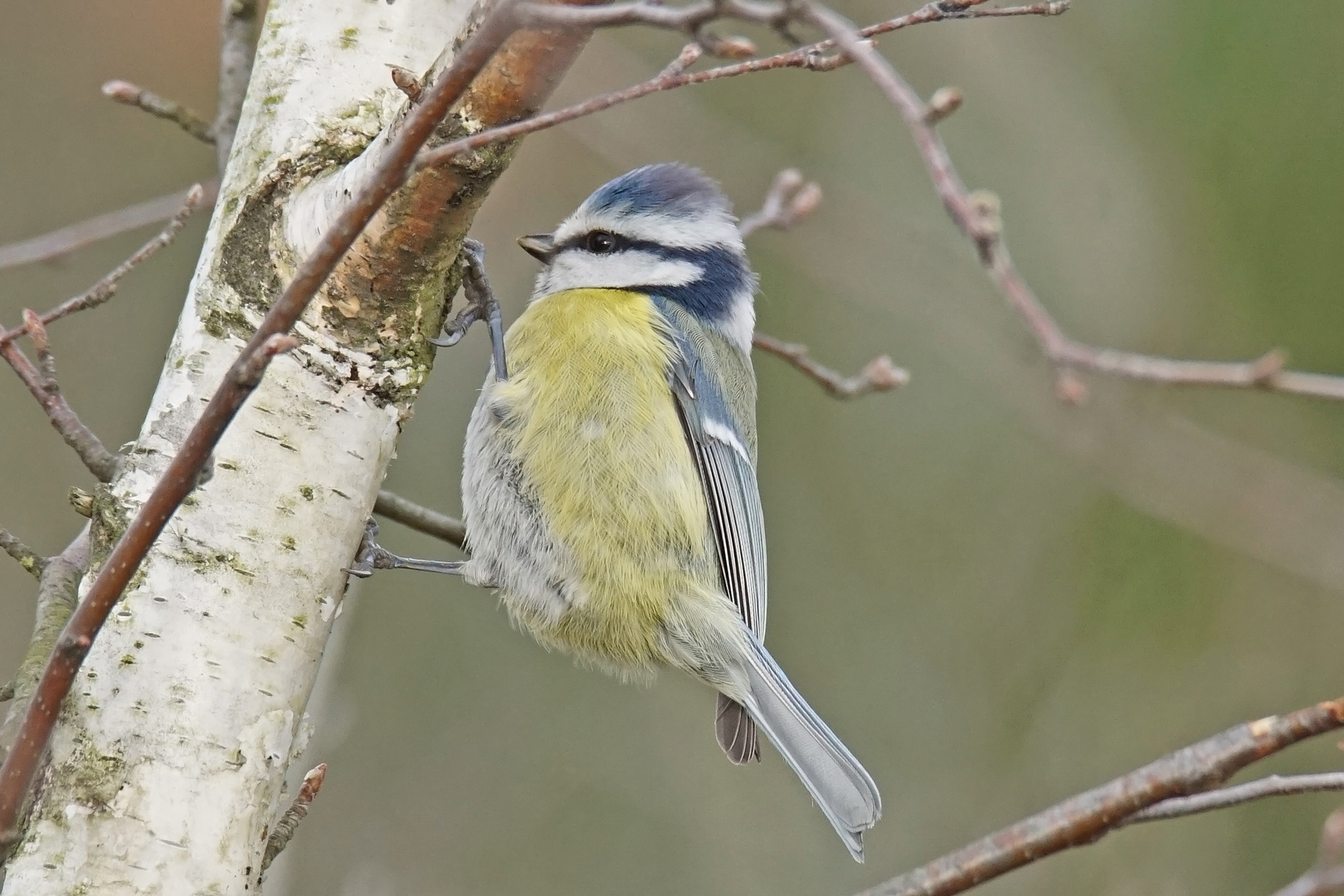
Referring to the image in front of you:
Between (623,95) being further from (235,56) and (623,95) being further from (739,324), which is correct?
(739,324)

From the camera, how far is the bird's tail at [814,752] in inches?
88.5

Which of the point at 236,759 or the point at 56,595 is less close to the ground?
the point at 56,595

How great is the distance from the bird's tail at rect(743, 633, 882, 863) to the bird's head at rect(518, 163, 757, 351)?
0.78 meters

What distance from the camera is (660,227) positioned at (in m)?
2.68

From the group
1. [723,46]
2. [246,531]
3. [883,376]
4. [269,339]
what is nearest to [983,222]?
[723,46]

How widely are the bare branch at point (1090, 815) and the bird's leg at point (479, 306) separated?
1.25 metres

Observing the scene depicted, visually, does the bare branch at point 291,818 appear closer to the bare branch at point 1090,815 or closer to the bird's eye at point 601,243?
the bare branch at point 1090,815

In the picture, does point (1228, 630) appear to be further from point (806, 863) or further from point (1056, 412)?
point (806, 863)

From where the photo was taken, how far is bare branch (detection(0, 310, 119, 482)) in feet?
4.68

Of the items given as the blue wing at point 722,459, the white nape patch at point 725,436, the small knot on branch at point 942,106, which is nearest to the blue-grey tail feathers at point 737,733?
the blue wing at point 722,459

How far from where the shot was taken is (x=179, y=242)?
15.4ft

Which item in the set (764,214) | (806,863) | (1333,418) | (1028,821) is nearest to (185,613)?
(1028,821)

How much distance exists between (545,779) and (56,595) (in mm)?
3195

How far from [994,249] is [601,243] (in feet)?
6.27
